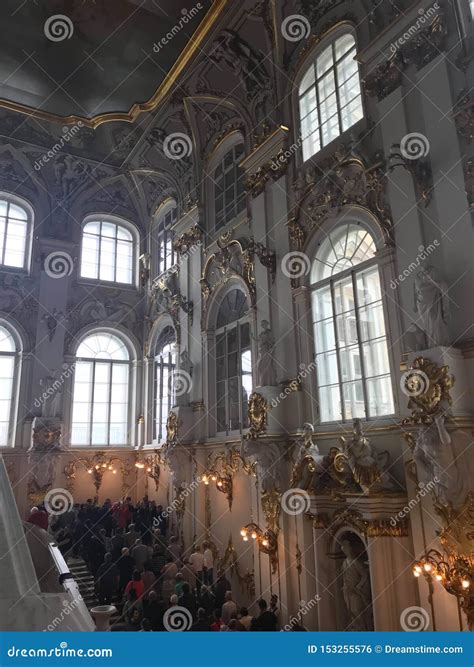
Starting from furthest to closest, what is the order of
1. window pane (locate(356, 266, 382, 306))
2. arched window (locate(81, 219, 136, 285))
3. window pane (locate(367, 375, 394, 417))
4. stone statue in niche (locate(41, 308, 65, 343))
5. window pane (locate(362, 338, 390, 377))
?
1. arched window (locate(81, 219, 136, 285))
2. stone statue in niche (locate(41, 308, 65, 343))
3. window pane (locate(356, 266, 382, 306))
4. window pane (locate(362, 338, 390, 377))
5. window pane (locate(367, 375, 394, 417))

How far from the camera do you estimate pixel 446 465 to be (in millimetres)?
6324

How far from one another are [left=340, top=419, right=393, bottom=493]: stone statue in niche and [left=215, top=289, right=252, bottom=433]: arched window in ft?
13.2

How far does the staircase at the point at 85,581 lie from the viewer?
31.7 feet

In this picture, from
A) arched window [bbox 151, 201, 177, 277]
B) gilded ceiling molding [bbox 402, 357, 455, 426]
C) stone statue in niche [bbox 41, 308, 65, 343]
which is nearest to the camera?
gilded ceiling molding [bbox 402, 357, 455, 426]

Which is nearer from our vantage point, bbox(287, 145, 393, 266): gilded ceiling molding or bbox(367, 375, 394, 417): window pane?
bbox(367, 375, 394, 417): window pane

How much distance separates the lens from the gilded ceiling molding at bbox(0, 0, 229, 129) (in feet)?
40.2

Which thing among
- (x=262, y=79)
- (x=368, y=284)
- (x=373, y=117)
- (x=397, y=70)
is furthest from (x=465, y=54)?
(x=262, y=79)

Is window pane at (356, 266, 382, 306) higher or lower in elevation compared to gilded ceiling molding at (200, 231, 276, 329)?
lower

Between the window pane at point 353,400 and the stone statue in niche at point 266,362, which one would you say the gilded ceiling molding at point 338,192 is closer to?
the stone statue in niche at point 266,362

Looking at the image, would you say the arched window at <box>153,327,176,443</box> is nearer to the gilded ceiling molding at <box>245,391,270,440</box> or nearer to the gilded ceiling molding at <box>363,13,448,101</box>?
the gilded ceiling molding at <box>245,391,270,440</box>

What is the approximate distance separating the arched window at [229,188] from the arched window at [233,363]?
218 cm

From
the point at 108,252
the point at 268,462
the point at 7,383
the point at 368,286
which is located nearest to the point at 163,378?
the point at 7,383

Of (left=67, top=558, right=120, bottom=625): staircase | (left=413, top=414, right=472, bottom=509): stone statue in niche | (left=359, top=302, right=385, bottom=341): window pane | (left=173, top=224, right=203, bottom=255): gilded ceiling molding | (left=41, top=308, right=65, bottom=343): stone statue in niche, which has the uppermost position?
(left=173, top=224, right=203, bottom=255): gilded ceiling molding

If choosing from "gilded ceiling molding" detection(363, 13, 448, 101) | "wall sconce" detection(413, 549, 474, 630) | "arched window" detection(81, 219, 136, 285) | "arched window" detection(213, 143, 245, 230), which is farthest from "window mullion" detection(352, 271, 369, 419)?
"arched window" detection(81, 219, 136, 285)
